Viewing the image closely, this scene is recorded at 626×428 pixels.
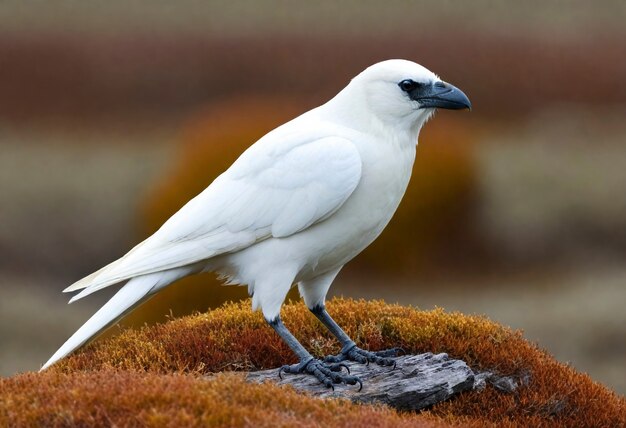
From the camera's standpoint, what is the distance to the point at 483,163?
1498 centimetres

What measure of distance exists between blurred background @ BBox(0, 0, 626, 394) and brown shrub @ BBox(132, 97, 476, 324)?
1.4 inches

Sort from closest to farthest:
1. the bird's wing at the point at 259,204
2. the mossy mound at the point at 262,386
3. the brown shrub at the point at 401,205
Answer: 1. the mossy mound at the point at 262,386
2. the bird's wing at the point at 259,204
3. the brown shrub at the point at 401,205

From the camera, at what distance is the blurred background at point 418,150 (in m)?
13.1

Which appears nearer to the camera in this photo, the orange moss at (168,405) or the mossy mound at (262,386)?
the orange moss at (168,405)

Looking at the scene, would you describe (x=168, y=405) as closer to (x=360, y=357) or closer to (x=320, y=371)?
(x=320, y=371)

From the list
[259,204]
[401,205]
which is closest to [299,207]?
[259,204]

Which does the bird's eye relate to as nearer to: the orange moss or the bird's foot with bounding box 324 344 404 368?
the bird's foot with bounding box 324 344 404 368

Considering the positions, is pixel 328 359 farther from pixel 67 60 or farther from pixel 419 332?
pixel 67 60

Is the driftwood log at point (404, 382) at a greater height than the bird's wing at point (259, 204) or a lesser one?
lesser

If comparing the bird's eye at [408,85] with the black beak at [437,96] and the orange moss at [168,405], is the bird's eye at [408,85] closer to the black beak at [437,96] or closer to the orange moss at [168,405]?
the black beak at [437,96]

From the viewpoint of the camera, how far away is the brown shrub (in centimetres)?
1035

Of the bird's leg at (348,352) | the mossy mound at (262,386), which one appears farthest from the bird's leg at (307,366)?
the mossy mound at (262,386)

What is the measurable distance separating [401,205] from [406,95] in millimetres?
5181

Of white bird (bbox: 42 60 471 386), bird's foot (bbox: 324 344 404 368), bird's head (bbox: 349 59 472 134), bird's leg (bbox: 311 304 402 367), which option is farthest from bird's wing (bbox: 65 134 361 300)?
bird's foot (bbox: 324 344 404 368)
